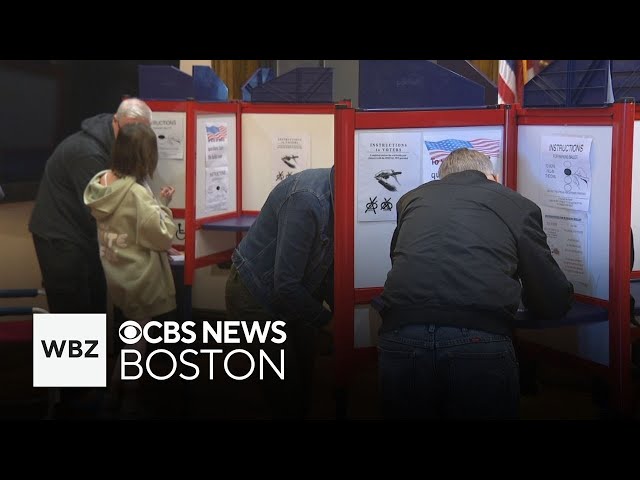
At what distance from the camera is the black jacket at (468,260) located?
7.28ft

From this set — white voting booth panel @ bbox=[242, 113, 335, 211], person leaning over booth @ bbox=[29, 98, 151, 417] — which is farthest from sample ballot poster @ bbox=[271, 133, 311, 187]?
person leaning over booth @ bbox=[29, 98, 151, 417]

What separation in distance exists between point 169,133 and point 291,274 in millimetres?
1709

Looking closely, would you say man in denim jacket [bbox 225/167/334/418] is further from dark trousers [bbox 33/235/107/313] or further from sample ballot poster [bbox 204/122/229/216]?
sample ballot poster [bbox 204/122/229/216]

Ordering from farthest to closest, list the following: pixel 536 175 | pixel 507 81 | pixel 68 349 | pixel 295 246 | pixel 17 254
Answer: pixel 507 81, pixel 17 254, pixel 68 349, pixel 536 175, pixel 295 246

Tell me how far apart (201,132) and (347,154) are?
1.41 m

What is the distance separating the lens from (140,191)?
3498 mm

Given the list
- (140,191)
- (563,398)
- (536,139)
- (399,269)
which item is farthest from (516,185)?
(140,191)

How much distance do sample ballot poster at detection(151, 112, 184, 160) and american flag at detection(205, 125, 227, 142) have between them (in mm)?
121

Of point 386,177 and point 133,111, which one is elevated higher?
point 133,111

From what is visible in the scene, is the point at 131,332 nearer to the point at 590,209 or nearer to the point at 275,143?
the point at 275,143

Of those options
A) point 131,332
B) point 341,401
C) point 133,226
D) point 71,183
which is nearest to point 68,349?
point 131,332

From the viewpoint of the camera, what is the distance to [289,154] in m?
4.25

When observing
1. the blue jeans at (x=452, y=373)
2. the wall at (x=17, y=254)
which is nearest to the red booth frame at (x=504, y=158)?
the blue jeans at (x=452, y=373)

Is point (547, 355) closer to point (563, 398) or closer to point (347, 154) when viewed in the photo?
point (563, 398)
